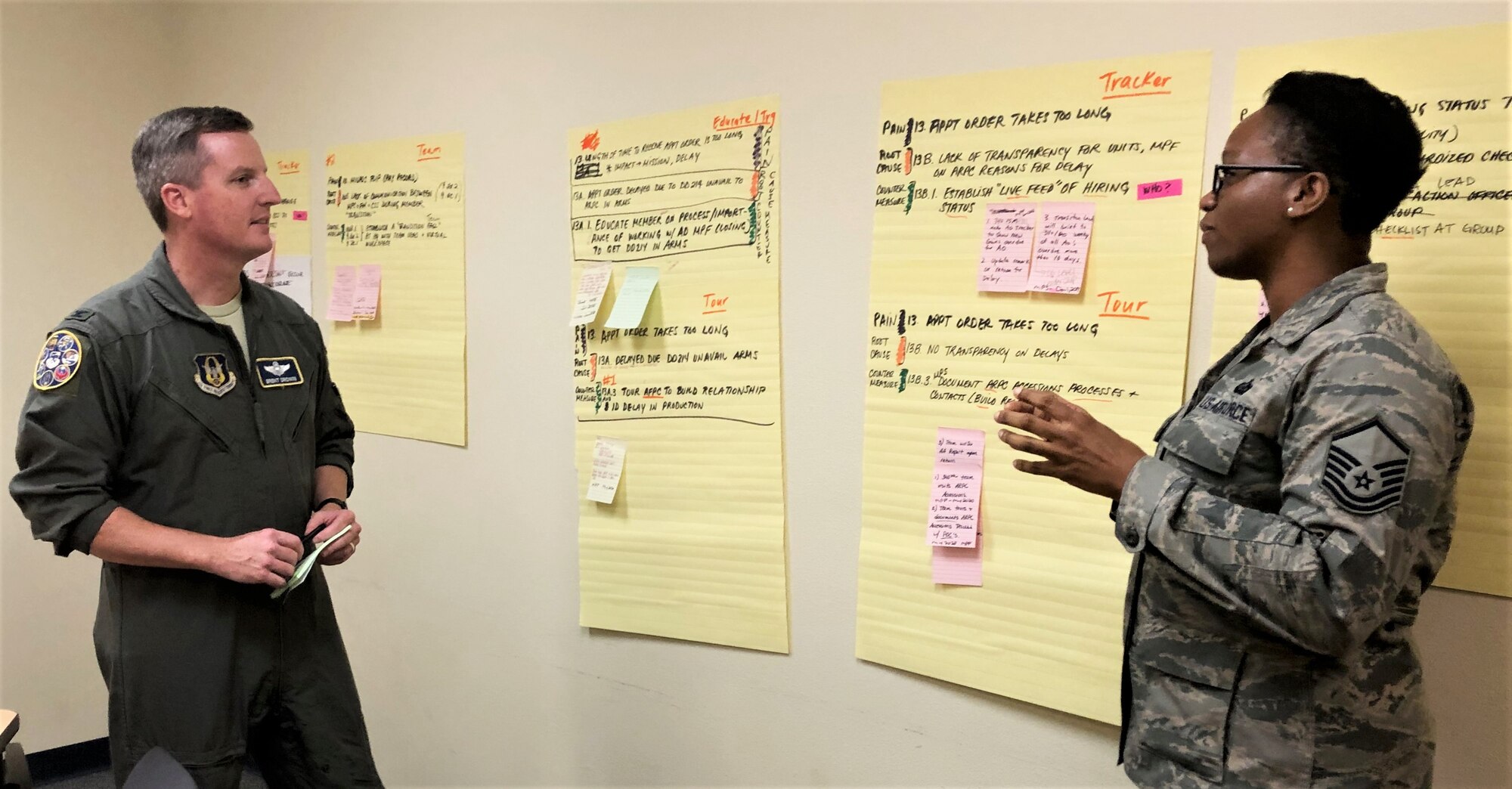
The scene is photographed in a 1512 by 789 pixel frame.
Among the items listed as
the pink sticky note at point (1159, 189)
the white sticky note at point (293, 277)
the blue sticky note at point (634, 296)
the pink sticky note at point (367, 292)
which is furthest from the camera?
the white sticky note at point (293, 277)

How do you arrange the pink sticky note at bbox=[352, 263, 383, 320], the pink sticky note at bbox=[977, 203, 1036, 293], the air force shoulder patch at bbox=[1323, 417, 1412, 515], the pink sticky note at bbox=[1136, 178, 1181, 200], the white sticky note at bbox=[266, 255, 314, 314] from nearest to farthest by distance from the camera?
the air force shoulder patch at bbox=[1323, 417, 1412, 515], the pink sticky note at bbox=[1136, 178, 1181, 200], the pink sticky note at bbox=[977, 203, 1036, 293], the pink sticky note at bbox=[352, 263, 383, 320], the white sticky note at bbox=[266, 255, 314, 314]

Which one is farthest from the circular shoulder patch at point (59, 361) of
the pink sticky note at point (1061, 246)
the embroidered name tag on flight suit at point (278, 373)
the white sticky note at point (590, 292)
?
the pink sticky note at point (1061, 246)

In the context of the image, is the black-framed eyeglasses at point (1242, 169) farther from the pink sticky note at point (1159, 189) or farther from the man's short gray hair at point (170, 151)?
the man's short gray hair at point (170, 151)

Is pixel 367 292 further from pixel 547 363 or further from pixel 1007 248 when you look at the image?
pixel 1007 248

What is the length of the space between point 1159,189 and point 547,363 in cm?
145

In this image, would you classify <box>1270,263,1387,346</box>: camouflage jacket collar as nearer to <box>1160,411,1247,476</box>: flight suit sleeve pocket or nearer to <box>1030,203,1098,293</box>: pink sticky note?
<box>1160,411,1247,476</box>: flight suit sleeve pocket

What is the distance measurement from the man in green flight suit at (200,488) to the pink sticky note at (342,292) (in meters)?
0.94

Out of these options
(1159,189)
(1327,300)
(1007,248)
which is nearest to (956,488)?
(1007,248)

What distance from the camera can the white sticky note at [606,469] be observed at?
2.20m

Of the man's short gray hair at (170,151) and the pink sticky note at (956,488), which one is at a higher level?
the man's short gray hair at (170,151)

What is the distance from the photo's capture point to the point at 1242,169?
1152 mm

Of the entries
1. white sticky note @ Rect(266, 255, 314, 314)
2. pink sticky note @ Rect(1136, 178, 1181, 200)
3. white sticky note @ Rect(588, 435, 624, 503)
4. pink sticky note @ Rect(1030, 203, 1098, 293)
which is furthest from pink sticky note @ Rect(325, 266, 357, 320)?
pink sticky note @ Rect(1136, 178, 1181, 200)

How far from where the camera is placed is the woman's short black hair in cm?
110

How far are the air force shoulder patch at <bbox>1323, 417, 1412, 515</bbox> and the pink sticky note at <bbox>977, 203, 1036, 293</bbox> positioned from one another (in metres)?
0.70
